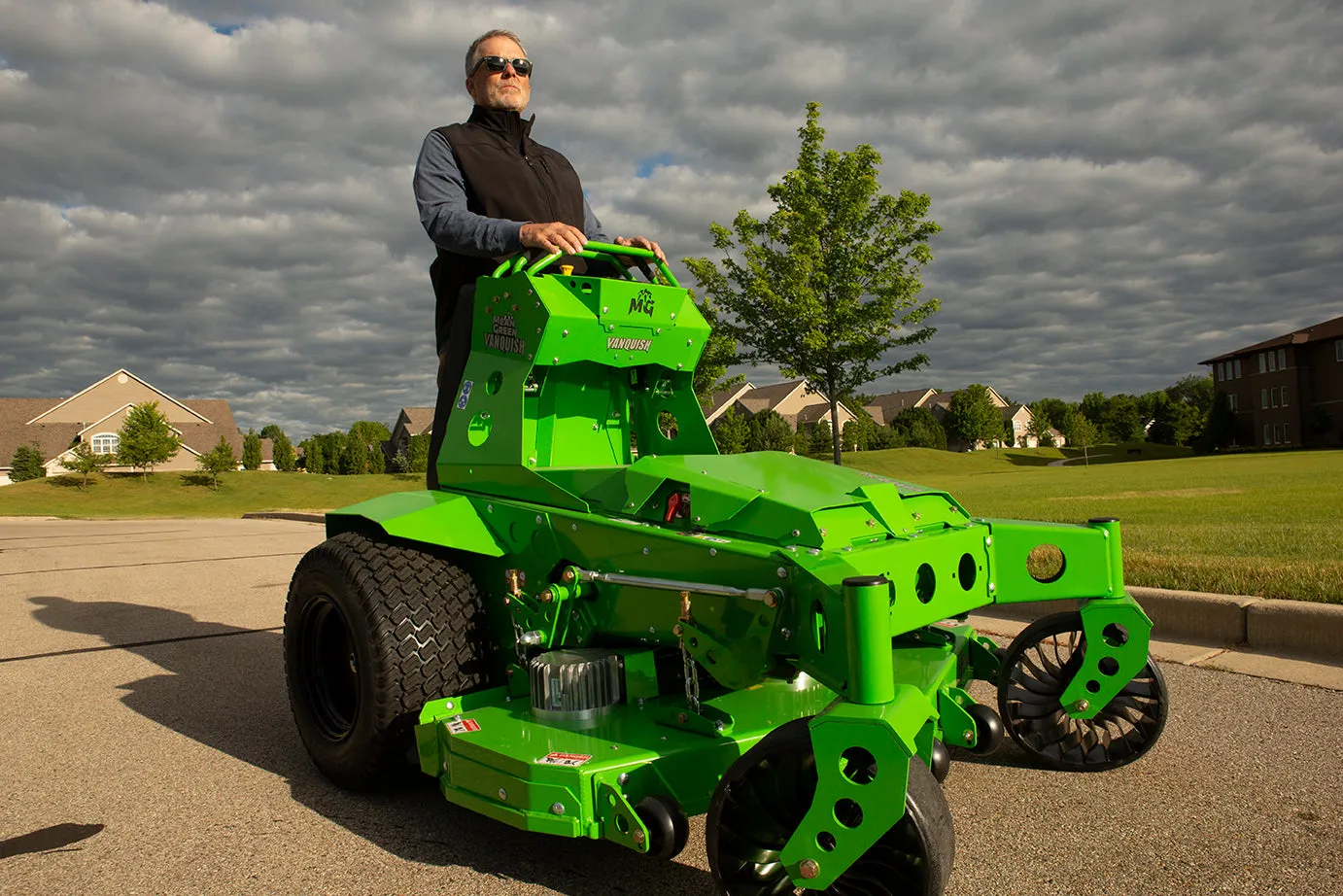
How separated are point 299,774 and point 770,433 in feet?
181

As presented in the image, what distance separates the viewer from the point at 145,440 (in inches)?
1826

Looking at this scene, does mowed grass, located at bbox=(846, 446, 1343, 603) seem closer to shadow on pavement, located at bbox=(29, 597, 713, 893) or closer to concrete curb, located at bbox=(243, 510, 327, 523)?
shadow on pavement, located at bbox=(29, 597, 713, 893)

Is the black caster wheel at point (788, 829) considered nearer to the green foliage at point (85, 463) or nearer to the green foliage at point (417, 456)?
the green foliage at point (85, 463)

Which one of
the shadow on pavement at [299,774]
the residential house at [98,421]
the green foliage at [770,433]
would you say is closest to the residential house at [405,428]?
the residential house at [98,421]

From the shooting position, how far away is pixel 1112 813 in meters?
3.10

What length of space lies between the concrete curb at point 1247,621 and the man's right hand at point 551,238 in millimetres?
3007

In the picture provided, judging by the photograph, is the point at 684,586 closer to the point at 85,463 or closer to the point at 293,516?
the point at 293,516

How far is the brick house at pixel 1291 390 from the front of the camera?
65.4 metres

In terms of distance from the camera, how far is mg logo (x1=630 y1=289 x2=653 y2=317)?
3788 millimetres

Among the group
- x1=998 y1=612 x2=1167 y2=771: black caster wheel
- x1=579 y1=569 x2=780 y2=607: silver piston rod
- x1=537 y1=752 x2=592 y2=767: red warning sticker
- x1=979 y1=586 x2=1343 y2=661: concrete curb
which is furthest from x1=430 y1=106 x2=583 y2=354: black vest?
x1=979 y1=586 x2=1343 y2=661: concrete curb

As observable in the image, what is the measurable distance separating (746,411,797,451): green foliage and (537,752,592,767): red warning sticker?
50034 mm

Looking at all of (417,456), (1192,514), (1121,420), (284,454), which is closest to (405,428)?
(284,454)

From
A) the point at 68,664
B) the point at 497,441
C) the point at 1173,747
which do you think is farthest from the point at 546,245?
the point at 68,664

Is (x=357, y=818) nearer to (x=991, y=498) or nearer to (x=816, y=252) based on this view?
(x=991, y=498)
